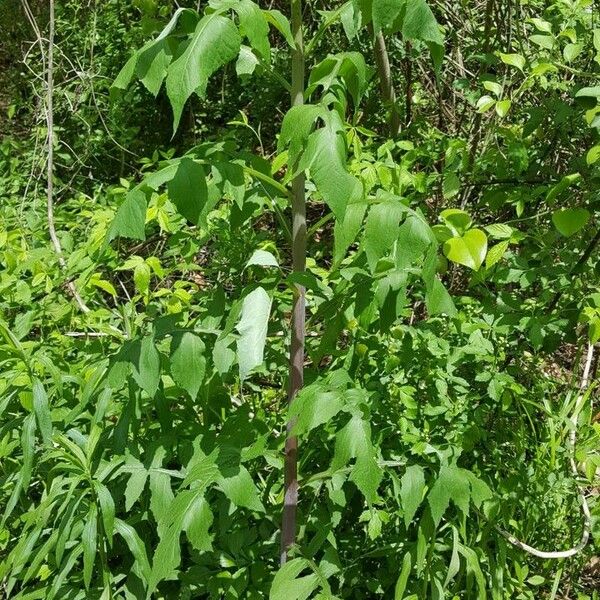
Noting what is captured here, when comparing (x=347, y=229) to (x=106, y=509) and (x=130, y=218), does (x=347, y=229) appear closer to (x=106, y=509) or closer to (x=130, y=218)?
(x=130, y=218)

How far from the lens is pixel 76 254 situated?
3.20 meters

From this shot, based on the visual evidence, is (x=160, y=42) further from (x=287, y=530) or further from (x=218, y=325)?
(x=287, y=530)

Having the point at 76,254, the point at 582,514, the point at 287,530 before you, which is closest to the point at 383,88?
the point at 76,254

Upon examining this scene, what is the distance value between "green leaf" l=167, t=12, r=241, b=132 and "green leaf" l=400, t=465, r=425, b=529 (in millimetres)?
1089

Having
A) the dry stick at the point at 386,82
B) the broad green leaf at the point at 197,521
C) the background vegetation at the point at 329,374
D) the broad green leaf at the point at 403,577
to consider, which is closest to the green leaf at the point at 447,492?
the background vegetation at the point at 329,374

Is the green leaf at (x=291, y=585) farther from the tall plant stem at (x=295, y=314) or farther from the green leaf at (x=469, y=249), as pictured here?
the green leaf at (x=469, y=249)

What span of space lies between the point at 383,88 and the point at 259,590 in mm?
3020

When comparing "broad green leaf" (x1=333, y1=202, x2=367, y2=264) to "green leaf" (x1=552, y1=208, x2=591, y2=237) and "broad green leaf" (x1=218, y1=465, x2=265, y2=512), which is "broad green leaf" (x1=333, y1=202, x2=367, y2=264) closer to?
"broad green leaf" (x1=218, y1=465, x2=265, y2=512)

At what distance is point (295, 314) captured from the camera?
218 centimetres

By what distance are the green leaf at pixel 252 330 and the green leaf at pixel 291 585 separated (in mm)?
578

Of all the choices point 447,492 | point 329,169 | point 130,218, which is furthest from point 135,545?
point 329,169

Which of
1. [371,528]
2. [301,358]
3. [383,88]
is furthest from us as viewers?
[383,88]

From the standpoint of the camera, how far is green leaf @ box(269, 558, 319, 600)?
6.85ft

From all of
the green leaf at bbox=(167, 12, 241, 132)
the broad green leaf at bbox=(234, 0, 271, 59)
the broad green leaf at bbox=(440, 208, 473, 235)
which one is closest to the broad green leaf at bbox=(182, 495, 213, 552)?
the green leaf at bbox=(167, 12, 241, 132)
